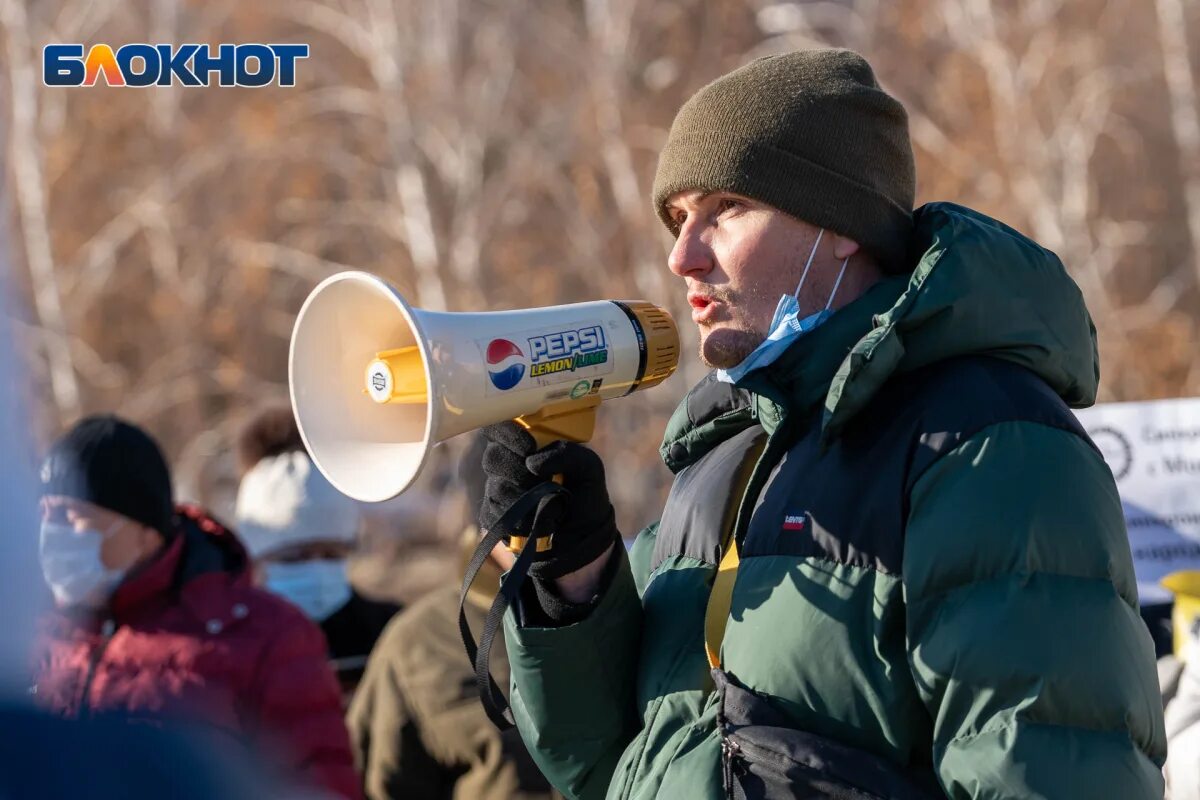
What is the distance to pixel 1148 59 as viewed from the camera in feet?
52.6

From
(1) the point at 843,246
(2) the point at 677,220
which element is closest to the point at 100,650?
(2) the point at 677,220

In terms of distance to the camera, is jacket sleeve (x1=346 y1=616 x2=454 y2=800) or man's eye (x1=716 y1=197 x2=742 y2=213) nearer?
man's eye (x1=716 y1=197 x2=742 y2=213)

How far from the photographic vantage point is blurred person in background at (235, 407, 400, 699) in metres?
5.30

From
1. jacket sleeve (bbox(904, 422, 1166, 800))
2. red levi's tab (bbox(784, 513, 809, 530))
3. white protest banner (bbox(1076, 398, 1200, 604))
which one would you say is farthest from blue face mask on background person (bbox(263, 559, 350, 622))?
jacket sleeve (bbox(904, 422, 1166, 800))

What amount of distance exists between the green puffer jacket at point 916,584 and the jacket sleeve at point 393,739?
1.71 m

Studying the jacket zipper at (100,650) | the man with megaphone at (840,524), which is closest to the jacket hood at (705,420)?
the man with megaphone at (840,524)

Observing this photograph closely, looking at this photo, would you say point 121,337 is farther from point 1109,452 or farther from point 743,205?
point 743,205

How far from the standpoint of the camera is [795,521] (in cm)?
205

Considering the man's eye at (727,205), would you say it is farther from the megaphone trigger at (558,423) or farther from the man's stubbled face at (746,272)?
the megaphone trigger at (558,423)

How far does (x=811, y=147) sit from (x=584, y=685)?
3.06 feet

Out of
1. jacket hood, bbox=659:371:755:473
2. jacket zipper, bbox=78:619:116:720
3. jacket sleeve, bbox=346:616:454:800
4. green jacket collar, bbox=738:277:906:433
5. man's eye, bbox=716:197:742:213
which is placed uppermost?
man's eye, bbox=716:197:742:213

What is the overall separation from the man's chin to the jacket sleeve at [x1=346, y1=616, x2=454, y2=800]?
2071 mm

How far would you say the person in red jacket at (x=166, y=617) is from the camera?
348 centimetres

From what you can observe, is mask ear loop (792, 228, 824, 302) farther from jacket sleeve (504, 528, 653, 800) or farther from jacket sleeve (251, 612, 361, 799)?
jacket sleeve (251, 612, 361, 799)
